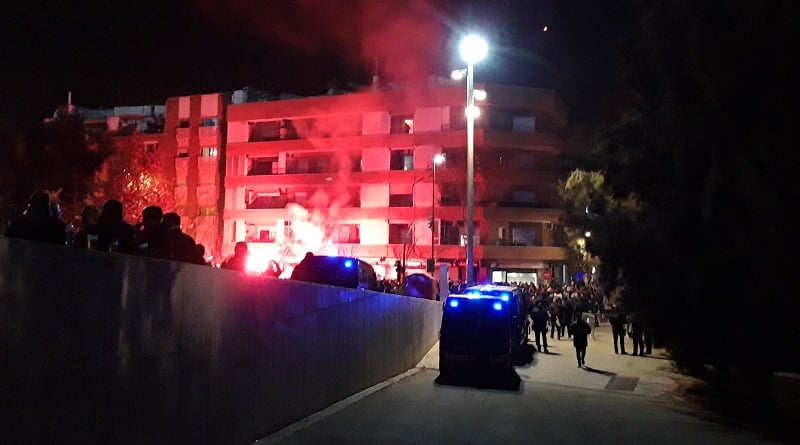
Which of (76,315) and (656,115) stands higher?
(656,115)

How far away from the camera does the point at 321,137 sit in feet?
207

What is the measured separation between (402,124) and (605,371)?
4286 centimetres

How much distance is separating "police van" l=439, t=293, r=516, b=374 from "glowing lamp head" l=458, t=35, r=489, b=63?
951cm

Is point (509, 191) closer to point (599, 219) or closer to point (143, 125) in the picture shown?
point (143, 125)

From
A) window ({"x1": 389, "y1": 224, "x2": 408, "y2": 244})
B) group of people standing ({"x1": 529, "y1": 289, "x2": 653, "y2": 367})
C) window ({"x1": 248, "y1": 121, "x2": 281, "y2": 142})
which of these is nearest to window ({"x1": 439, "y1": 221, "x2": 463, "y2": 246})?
window ({"x1": 389, "y1": 224, "x2": 408, "y2": 244})

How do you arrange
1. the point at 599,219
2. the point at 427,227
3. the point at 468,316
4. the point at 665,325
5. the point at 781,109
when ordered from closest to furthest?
the point at 781,109 < the point at 665,325 < the point at 468,316 < the point at 599,219 < the point at 427,227

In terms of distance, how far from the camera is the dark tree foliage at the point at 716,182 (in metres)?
11.4

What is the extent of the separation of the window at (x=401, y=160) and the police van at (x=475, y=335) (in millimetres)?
42639

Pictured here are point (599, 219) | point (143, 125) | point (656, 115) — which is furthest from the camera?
point (143, 125)

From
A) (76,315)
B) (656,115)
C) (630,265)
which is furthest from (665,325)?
(76,315)

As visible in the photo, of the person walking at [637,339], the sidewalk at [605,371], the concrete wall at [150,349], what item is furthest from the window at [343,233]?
the concrete wall at [150,349]

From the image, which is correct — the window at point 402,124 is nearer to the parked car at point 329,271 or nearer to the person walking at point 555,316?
the person walking at point 555,316

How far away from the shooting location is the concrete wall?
4.73 meters

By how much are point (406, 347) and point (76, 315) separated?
14795mm
